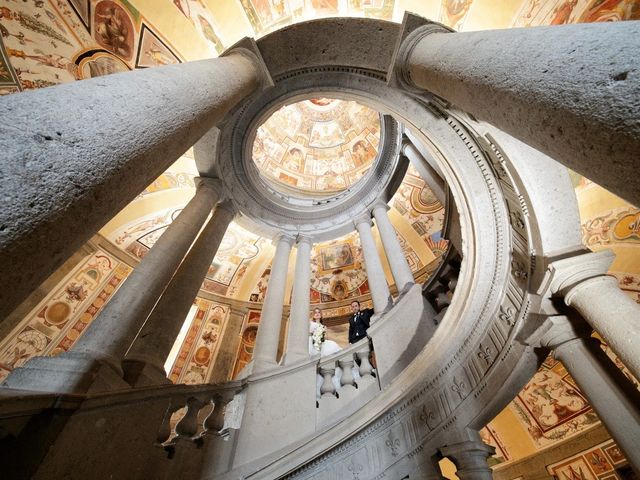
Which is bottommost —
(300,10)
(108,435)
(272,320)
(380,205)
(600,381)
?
(108,435)

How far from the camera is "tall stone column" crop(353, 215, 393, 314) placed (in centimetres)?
570

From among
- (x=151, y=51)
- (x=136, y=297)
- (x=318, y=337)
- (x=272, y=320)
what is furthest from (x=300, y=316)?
(x=151, y=51)

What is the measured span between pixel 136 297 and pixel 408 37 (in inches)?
156

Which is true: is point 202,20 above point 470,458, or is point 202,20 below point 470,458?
above

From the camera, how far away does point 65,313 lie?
8.12 m

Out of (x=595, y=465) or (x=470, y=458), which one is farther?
(x=595, y=465)

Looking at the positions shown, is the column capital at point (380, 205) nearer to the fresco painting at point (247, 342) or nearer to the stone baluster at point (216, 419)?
the stone baluster at point (216, 419)

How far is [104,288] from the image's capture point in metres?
9.07

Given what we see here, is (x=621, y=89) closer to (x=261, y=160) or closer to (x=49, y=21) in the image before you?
(x=49, y=21)

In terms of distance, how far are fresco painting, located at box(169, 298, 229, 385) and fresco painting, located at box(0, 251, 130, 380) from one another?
9.51 ft

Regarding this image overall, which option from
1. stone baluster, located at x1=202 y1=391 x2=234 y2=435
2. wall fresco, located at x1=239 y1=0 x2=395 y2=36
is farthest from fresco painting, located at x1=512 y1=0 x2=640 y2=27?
stone baluster, located at x1=202 y1=391 x2=234 y2=435

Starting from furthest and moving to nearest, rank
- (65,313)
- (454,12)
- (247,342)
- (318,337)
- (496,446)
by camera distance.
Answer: (247,342) → (65,313) → (496,446) → (318,337) → (454,12)

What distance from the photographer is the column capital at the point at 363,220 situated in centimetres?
768

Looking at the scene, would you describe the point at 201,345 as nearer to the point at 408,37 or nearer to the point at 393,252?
the point at 393,252
